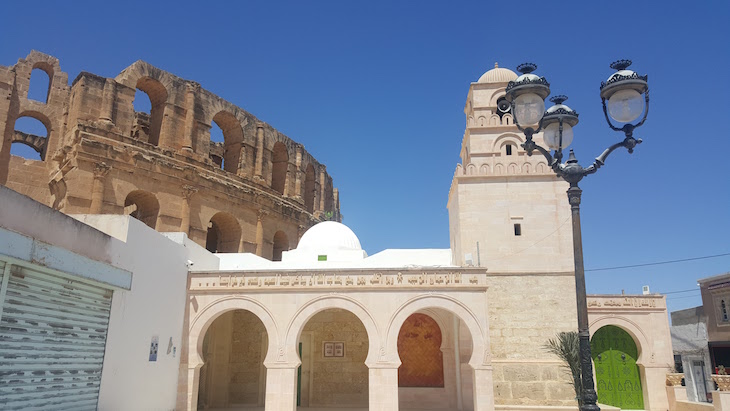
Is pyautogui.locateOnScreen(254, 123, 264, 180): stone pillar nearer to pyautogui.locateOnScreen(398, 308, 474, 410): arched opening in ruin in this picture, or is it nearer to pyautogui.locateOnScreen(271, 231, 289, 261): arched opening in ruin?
pyautogui.locateOnScreen(271, 231, 289, 261): arched opening in ruin

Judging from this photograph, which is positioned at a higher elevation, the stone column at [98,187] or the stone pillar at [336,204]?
the stone pillar at [336,204]

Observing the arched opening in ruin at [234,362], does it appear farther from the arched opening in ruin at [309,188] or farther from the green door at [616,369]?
the arched opening in ruin at [309,188]

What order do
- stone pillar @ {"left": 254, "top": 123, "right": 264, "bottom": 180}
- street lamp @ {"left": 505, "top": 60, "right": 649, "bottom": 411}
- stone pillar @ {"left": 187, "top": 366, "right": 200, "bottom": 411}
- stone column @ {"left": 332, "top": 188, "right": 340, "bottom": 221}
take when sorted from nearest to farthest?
1. street lamp @ {"left": 505, "top": 60, "right": 649, "bottom": 411}
2. stone pillar @ {"left": 187, "top": 366, "right": 200, "bottom": 411}
3. stone pillar @ {"left": 254, "top": 123, "right": 264, "bottom": 180}
4. stone column @ {"left": 332, "top": 188, "right": 340, "bottom": 221}

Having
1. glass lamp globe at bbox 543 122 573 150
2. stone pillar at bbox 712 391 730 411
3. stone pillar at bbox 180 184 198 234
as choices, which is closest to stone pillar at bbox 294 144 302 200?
stone pillar at bbox 180 184 198 234

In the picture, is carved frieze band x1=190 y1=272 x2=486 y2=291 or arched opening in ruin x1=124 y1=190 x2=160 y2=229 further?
arched opening in ruin x1=124 y1=190 x2=160 y2=229

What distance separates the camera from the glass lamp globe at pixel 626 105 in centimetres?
666

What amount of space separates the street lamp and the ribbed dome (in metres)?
13.7

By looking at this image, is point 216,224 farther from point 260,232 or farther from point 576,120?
point 576,120

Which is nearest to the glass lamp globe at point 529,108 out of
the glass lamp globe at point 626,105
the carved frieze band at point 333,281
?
the glass lamp globe at point 626,105

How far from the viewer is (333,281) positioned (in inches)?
634

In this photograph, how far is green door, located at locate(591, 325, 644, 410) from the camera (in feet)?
64.2

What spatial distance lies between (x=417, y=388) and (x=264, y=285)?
6956mm

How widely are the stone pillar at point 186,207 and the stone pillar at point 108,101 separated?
4.14m

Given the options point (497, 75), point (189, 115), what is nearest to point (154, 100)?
point (189, 115)
